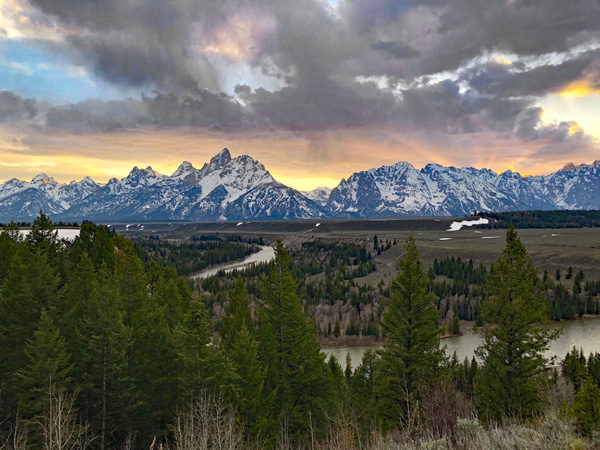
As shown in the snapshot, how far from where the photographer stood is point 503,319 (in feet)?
81.9

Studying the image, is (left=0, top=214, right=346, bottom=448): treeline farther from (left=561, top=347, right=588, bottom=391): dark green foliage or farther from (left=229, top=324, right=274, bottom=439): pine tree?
(left=561, top=347, right=588, bottom=391): dark green foliage

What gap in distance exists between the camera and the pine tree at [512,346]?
23734mm

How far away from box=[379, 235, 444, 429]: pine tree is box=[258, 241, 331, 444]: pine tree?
16.9 ft

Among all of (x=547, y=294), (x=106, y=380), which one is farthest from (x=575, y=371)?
(x=547, y=294)

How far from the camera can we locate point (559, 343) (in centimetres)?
6569

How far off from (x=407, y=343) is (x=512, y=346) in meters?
6.42

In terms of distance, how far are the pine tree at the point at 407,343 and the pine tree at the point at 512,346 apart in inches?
137

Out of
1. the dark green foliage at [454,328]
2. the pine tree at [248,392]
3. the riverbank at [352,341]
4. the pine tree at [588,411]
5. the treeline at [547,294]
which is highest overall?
the pine tree at [588,411]

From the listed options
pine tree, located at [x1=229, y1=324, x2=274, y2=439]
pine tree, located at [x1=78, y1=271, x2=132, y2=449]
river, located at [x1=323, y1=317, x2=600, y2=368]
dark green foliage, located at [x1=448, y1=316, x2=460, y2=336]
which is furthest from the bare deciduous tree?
dark green foliage, located at [x1=448, y1=316, x2=460, y2=336]

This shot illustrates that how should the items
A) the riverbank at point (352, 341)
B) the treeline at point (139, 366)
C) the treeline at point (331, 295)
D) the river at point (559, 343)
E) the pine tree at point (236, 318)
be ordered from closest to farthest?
the treeline at point (139, 366) < the pine tree at point (236, 318) < the river at point (559, 343) < the riverbank at point (352, 341) < the treeline at point (331, 295)

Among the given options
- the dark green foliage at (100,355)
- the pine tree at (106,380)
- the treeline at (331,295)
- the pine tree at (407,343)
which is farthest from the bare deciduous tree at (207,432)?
the treeline at (331,295)

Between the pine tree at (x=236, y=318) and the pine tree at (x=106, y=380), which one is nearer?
the pine tree at (x=106, y=380)

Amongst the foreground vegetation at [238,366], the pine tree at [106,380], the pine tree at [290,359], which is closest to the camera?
the foreground vegetation at [238,366]

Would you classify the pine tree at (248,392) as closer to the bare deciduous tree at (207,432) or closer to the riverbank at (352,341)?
the bare deciduous tree at (207,432)
